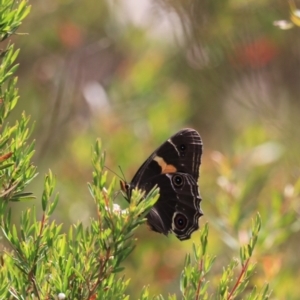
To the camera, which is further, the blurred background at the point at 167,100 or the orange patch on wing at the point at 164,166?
the blurred background at the point at 167,100

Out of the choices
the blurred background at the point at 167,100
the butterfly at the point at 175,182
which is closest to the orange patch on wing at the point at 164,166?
the butterfly at the point at 175,182

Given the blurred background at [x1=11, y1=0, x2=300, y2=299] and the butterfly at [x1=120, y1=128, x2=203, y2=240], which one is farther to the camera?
the blurred background at [x1=11, y1=0, x2=300, y2=299]

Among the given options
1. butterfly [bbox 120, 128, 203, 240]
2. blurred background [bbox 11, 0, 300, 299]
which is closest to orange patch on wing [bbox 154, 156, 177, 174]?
butterfly [bbox 120, 128, 203, 240]

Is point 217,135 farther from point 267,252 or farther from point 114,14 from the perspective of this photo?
point 267,252

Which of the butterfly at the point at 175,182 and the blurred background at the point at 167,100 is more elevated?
the butterfly at the point at 175,182

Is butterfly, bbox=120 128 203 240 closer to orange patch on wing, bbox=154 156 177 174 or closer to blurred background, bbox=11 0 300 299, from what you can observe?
orange patch on wing, bbox=154 156 177 174

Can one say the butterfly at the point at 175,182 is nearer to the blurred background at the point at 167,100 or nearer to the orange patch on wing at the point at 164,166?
the orange patch on wing at the point at 164,166

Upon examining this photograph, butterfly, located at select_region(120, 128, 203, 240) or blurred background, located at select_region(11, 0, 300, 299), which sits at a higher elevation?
butterfly, located at select_region(120, 128, 203, 240)

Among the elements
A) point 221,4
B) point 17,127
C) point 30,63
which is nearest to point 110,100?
point 30,63
